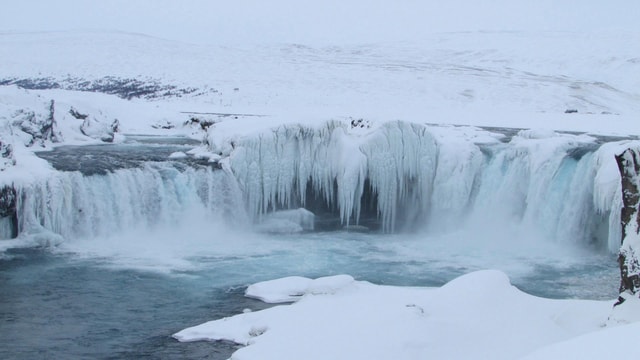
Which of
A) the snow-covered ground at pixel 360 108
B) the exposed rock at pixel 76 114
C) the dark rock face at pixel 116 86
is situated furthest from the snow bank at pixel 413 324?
the dark rock face at pixel 116 86

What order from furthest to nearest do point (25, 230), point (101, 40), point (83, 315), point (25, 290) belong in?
1. point (101, 40)
2. point (25, 230)
3. point (25, 290)
4. point (83, 315)

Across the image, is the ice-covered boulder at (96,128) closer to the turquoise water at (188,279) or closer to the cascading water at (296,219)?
the cascading water at (296,219)

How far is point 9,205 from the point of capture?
13.1m

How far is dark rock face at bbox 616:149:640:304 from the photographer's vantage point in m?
7.47

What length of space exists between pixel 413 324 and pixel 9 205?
8234 millimetres

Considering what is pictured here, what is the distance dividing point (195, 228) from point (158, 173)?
1340mm

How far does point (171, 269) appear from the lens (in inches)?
474

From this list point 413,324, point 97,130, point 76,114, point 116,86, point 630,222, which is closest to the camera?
point 630,222

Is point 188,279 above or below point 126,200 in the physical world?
below

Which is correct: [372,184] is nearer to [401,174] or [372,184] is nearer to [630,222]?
[401,174]

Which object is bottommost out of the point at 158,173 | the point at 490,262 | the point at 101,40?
the point at 490,262

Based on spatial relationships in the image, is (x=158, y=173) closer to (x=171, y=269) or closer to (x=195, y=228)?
(x=195, y=228)

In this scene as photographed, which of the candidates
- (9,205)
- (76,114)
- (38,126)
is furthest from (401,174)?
(76,114)

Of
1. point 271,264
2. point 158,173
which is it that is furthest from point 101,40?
point 271,264
